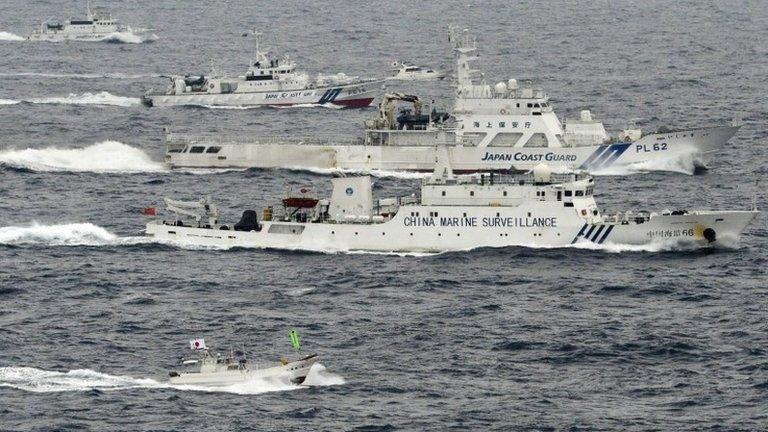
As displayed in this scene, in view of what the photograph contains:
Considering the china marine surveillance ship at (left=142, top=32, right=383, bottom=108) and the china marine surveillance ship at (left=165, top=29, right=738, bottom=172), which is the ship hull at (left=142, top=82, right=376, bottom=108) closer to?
the china marine surveillance ship at (left=142, top=32, right=383, bottom=108)

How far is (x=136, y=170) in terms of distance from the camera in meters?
154

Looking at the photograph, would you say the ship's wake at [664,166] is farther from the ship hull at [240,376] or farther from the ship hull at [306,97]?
the ship hull at [240,376]

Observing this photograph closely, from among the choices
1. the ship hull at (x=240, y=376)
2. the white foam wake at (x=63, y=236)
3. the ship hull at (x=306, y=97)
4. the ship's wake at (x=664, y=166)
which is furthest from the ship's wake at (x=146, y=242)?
the ship hull at (x=306, y=97)

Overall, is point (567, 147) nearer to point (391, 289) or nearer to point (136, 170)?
point (136, 170)

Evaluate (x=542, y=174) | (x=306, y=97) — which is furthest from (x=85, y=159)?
(x=542, y=174)

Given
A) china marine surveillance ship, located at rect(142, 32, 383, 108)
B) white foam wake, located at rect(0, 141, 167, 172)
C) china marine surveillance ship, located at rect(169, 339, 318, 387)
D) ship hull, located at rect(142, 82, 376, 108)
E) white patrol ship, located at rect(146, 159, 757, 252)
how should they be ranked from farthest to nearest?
1. china marine surveillance ship, located at rect(142, 32, 383, 108)
2. ship hull, located at rect(142, 82, 376, 108)
3. white foam wake, located at rect(0, 141, 167, 172)
4. white patrol ship, located at rect(146, 159, 757, 252)
5. china marine surveillance ship, located at rect(169, 339, 318, 387)

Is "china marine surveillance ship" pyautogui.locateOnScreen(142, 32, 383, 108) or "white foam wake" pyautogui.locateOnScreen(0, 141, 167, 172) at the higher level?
"china marine surveillance ship" pyautogui.locateOnScreen(142, 32, 383, 108)

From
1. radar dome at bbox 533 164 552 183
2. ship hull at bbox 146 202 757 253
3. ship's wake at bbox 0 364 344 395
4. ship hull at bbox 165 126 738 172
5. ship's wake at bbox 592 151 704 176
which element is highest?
ship hull at bbox 165 126 738 172

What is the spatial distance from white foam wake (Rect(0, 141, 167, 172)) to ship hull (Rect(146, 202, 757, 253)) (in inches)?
1564

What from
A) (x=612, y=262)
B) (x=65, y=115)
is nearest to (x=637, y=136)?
(x=612, y=262)

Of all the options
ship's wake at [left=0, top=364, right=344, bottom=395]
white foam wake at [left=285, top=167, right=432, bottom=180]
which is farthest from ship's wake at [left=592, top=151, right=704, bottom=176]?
ship's wake at [left=0, top=364, right=344, bottom=395]

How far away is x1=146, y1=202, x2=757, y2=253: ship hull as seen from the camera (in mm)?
114500

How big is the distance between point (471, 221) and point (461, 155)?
3697 cm

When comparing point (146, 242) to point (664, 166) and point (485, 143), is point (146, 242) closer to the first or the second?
point (485, 143)
